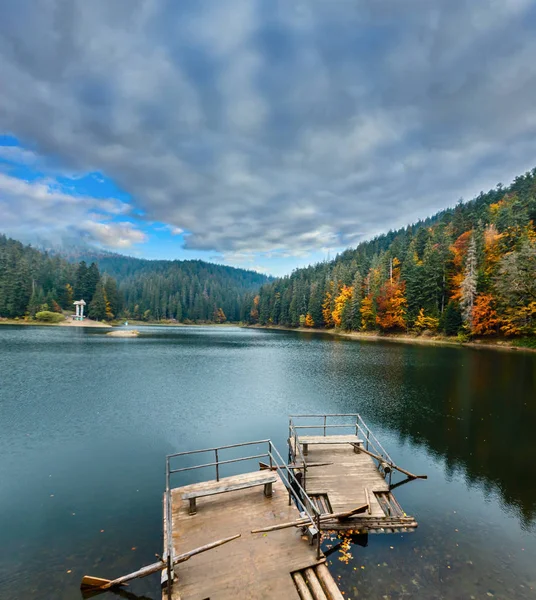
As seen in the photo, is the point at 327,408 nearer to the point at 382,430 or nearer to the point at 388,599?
the point at 382,430

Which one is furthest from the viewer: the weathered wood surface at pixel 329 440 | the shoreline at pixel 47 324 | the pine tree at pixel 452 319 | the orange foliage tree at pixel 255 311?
the orange foliage tree at pixel 255 311

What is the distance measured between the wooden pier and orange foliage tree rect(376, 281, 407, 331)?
7022 cm

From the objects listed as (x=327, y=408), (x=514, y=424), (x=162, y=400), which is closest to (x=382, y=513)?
(x=327, y=408)

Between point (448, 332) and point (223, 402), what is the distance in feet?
202

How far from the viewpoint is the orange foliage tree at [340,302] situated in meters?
101

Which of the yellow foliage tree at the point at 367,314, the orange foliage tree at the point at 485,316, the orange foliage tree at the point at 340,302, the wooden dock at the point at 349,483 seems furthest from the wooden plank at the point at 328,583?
the orange foliage tree at the point at 340,302

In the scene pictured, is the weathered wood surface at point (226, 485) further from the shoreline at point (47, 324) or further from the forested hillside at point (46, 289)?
the forested hillside at point (46, 289)

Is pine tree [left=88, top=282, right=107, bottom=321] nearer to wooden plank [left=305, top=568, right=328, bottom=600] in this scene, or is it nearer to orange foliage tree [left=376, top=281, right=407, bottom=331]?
orange foliage tree [left=376, top=281, right=407, bottom=331]

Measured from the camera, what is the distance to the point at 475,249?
224ft

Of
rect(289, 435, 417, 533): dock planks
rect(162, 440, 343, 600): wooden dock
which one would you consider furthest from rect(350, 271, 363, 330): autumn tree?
rect(162, 440, 343, 600): wooden dock

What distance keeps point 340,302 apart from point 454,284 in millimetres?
35053

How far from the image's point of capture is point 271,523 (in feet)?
32.0

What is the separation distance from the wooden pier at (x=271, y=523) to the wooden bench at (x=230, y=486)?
3 centimetres

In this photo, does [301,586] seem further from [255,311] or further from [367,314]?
[255,311]
